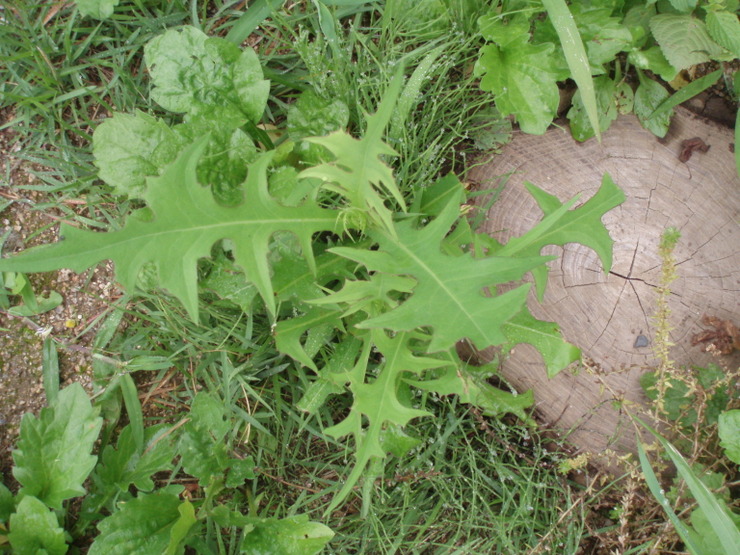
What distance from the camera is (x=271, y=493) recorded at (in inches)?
81.3

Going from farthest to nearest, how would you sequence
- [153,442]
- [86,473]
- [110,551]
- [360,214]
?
[153,442] < [86,473] < [110,551] < [360,214]

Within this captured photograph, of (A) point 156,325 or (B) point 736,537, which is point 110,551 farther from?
(B) point 736,537

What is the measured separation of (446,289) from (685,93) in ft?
3.97

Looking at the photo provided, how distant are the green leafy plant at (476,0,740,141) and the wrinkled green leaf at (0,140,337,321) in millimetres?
899

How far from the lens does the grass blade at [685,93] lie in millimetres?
1952

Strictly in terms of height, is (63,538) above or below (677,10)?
below

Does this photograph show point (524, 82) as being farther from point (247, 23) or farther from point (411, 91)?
point (247, 23)

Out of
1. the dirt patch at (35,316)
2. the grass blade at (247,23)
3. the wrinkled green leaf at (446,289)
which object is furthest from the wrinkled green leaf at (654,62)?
the dirt patch at (35,316)

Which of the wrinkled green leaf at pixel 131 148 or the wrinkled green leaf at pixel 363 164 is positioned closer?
the wrinkled green leaf at pixel 363 164

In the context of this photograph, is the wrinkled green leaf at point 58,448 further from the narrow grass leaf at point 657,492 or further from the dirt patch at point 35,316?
the narrow grass leaf at point 657,492

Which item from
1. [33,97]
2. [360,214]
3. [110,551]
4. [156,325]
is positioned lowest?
[110,551]

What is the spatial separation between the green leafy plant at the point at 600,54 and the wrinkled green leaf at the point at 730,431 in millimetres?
859

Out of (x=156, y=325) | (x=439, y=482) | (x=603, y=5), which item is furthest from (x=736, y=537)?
(x=156, y=325)

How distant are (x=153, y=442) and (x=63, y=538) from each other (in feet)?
1.17
